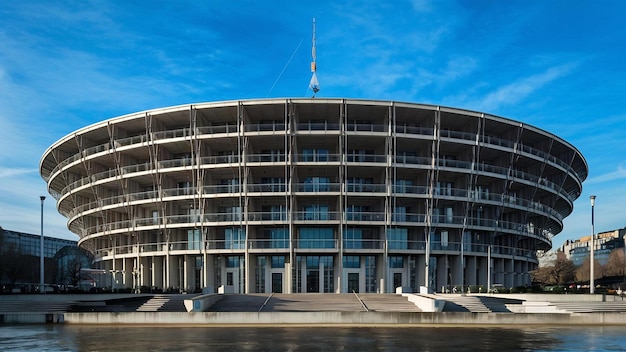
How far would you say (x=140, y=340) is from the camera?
78.9 feet

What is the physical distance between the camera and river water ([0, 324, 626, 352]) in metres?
21.3

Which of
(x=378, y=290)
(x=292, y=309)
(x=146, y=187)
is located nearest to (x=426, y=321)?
(x=292, y=309)

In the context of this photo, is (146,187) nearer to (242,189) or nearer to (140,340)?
(242,189)

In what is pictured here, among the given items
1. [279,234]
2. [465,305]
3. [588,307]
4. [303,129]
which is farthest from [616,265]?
[465,305]

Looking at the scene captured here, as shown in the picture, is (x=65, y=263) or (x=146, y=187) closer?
(x=146, y=187)

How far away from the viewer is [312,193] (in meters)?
51.5

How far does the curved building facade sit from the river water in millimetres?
23240

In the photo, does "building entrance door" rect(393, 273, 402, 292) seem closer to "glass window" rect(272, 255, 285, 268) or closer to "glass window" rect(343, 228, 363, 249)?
"glass window" rect(343, 228, 363, 249)

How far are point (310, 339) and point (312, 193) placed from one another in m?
28.0

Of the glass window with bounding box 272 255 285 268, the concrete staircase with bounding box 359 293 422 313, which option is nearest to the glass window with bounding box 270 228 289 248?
the glass window with bounding box 272 255 285 268

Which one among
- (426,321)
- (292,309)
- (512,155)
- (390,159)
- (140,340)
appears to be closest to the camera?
(140,340)

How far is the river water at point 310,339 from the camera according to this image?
21281mm

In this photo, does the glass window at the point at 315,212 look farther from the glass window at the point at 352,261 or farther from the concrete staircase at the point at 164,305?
the concrete staircase at the point at 164,305

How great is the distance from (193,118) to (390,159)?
18974 millimetres
